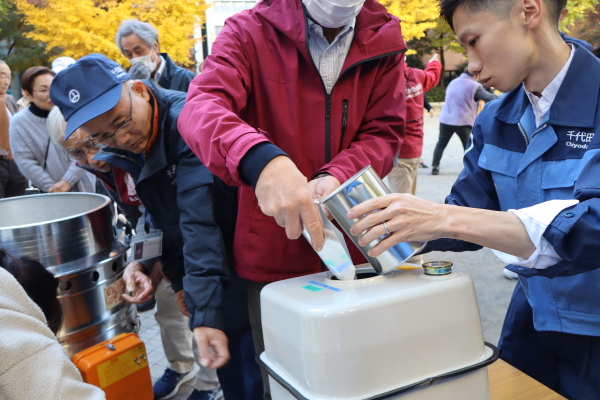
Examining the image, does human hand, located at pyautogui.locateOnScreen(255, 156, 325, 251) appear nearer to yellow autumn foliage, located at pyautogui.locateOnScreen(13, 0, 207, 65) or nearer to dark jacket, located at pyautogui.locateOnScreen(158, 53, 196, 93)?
A: dark jacket, located at pyautogui.locateOnScreen(158, 53, 196, 93)

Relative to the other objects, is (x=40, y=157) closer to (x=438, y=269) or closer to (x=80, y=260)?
(x=80, y=260)

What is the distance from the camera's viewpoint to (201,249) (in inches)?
62.4

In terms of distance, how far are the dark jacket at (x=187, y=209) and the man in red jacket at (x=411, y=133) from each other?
335 cm

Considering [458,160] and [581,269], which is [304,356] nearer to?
[581,269]

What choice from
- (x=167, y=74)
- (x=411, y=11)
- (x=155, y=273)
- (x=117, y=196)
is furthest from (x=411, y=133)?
(x=411, y=11)

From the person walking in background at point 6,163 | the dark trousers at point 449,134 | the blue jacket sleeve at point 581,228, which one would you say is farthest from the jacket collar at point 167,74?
the dark trousers at point 449,134

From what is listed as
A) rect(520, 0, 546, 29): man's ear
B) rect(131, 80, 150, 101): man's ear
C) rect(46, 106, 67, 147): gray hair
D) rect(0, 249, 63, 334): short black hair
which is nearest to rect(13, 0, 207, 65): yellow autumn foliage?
rect(46, 106, 67, 147): gray hair

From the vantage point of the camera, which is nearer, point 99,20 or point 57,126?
point 57,126

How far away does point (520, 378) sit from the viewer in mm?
1317

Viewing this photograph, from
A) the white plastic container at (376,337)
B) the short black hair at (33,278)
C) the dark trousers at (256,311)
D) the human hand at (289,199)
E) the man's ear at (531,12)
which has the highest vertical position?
the man's ear at (531,12)

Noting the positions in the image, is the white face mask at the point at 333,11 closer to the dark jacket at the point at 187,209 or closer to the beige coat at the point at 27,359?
the dark jacket at the point at 187,209

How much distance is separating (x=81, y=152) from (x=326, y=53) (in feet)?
4.32

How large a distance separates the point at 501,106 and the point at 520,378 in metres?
0.71

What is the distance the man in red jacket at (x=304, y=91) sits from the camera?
4.79 ft
